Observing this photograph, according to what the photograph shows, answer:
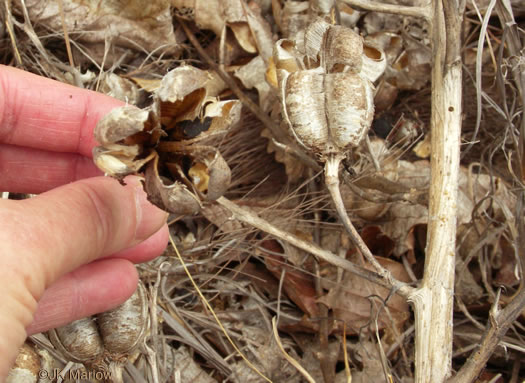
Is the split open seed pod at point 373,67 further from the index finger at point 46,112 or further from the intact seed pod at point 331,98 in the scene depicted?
the index finger at point 46,112

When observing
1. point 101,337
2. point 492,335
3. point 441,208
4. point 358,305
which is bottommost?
point 358,305

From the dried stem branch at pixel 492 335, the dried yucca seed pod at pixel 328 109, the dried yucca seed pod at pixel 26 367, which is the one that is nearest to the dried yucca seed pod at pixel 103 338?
the dried yucca seed pod at pixel 26 367

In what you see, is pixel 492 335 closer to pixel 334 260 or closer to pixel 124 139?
pixel 334 260

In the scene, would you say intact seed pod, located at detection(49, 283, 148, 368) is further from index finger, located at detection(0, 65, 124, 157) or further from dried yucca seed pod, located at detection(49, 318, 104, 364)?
index finger, located at detection(0, 65, 124, 157)

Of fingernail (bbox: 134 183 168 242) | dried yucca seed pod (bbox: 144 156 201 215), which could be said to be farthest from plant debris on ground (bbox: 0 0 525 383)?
dried yucca seed pod (bbox: 144 156 201 215)

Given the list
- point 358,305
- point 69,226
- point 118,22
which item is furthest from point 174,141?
point 118,22

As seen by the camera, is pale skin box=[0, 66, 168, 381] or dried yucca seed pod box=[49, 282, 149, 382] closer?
pale skin box=[0, 66, 168, 381]

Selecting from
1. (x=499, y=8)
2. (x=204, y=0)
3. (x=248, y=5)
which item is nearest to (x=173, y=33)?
(x=204, y=0)

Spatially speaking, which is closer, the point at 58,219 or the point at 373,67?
the point at 58,219
